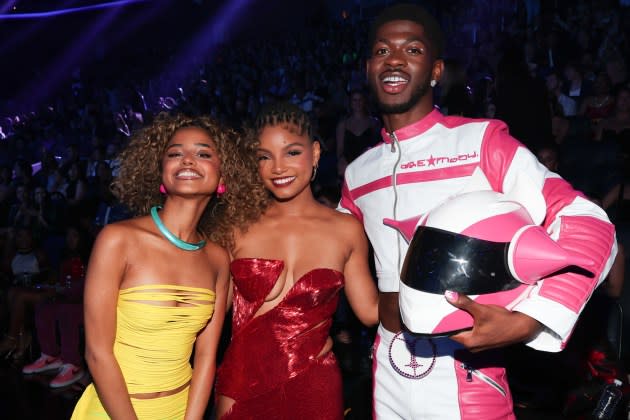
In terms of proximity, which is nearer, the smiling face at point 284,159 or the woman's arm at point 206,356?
the woman's arm at point 206,356

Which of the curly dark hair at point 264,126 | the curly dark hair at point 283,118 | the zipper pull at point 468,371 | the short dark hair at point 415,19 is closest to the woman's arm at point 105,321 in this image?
the curly dark hair at point 264,126

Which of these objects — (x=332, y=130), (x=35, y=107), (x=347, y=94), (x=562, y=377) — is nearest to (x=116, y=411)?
(x=562, y=377)

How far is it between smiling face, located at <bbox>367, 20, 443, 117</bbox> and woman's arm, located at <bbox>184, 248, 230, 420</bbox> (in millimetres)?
947

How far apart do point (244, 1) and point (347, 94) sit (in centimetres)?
1495

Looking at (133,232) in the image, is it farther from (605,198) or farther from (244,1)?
(244,1)

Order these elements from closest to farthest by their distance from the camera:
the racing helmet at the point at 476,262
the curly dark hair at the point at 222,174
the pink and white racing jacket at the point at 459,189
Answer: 1. the racing helmet at the point at 476,262
2. the pink and white racing jacket at the point at 459,189
3. the curly dark hair at the point at 222,174

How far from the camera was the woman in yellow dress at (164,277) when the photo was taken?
2072 millimetres

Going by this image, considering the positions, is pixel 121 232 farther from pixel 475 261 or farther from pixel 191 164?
pixel 475 261

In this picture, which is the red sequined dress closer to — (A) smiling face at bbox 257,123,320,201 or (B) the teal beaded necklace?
(B) the teal beaded necklace

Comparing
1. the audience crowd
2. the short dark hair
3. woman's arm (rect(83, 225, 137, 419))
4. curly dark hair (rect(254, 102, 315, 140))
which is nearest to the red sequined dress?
woman's arm (rect(83, 225, 137, 419))

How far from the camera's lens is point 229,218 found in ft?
8.32

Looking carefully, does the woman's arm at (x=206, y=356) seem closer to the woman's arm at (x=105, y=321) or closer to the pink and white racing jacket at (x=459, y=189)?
the woman's arm at (x=105, y=321)

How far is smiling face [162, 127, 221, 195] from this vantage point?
2275 mm

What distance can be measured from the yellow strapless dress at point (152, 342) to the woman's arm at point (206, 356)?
0.21 feet
